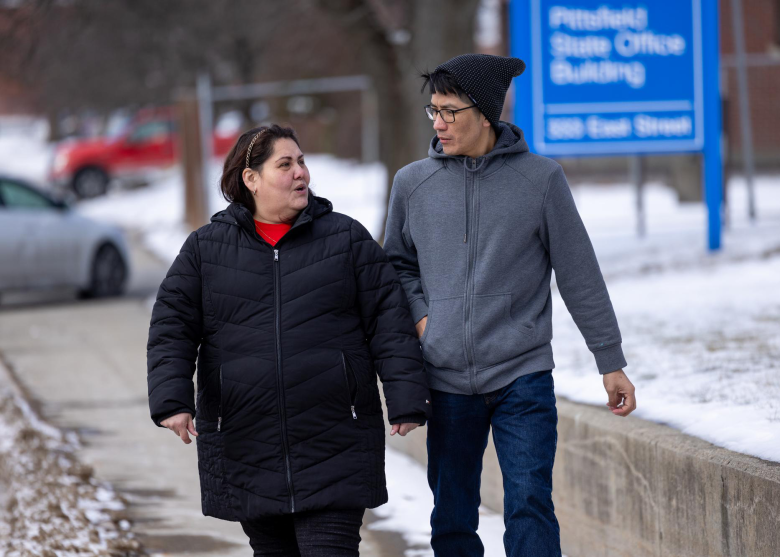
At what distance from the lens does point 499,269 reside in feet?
10.8

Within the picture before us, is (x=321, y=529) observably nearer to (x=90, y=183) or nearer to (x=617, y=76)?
(x=617, y=76)

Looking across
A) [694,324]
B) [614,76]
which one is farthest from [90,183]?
[694,324]

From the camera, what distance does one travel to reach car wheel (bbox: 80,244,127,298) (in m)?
12.9

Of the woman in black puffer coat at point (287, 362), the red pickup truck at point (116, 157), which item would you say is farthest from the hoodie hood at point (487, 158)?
the red pickup truck at point (116, 157)

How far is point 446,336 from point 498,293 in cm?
19

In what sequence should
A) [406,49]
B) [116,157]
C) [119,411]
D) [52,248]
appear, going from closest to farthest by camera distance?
1. [119,411]
2. [406,49]
3. [52,248]
4. [116,157]

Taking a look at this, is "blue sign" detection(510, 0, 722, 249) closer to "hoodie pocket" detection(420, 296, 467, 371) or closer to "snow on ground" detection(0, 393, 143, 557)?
"snow on ground" detection(0, 393, 143, 557)

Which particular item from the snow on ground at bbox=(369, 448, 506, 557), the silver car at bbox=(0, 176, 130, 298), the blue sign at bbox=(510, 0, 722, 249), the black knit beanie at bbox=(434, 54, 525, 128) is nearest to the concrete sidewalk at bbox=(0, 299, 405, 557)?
the snow on ground at bbox=(369, 448, 506, 557)

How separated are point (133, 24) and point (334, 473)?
1961 centimetres

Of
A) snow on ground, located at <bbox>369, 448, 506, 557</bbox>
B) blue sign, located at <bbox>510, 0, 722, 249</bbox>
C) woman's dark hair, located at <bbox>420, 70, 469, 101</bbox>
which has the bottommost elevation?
snow on ground, located at <bbox>369, 448, 506, 557</bbox>

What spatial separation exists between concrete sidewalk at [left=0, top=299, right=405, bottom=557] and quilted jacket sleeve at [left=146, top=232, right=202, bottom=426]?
1744 mm

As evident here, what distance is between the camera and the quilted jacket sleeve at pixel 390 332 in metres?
3.16

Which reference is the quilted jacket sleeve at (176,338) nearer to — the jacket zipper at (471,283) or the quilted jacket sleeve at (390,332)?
the quilted jacket sleeve at (390,332)

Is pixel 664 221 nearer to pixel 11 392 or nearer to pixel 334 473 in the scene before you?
pixel 11 392
